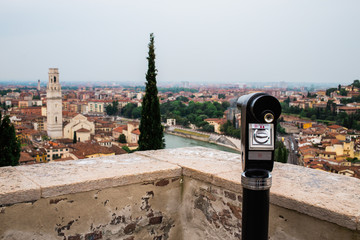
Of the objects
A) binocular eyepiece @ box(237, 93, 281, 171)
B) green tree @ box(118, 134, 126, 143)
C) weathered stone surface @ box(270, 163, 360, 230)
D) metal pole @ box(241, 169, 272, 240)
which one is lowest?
green tree @ box(118, 134, 126, 143)

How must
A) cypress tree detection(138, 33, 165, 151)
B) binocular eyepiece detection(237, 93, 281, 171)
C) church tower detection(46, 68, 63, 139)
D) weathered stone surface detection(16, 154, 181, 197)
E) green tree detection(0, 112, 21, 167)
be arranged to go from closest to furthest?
binocular eyepiece detection(237, 93, 281, 171) → weathered stone surface detection(16, 154, 181, 197) → green tree detection(0, 112, 21, 167) → cypress tree detection(138, 33, 165, 151) → church tower detection(46, 68, 63, 139)

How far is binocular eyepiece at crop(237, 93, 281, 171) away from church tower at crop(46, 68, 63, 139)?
36225 mm

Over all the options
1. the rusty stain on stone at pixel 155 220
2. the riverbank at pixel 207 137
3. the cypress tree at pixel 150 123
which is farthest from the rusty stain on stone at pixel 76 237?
the riverbank at pixel 207 137

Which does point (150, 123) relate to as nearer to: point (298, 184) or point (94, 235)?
point (94, 235)

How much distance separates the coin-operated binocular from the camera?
887 mm

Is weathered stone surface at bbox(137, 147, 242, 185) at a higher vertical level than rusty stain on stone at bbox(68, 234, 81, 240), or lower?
higher

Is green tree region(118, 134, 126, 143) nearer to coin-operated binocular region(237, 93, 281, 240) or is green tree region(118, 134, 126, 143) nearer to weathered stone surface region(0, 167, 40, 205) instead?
weathered stone surface region(0, 167, 40, 205)

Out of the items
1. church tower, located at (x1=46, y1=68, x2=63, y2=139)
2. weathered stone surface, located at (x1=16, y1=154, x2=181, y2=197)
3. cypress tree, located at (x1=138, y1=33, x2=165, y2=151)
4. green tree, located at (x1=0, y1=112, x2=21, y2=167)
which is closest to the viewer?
weathered stone surface, located at (x1=16, y1=154, x2=181, y2=197)

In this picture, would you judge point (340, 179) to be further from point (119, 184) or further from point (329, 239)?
point (119, 184)

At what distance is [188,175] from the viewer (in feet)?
5.57

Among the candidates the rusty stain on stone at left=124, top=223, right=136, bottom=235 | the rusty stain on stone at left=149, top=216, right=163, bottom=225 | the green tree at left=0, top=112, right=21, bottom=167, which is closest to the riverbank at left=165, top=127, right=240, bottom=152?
the green tree at left=0, top=112, right=21, bottom=167

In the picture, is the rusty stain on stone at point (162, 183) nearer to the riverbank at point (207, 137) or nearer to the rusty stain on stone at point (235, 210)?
the rusty stain on stone at point (235, 210)

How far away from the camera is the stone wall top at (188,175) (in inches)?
47.6

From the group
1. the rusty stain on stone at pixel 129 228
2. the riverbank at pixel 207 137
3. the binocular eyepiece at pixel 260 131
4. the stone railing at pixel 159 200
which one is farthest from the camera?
the riverbank at pixel 207 137
